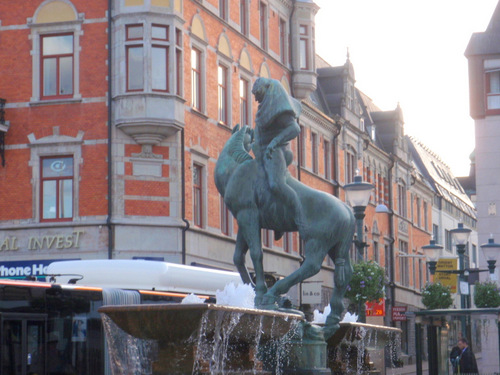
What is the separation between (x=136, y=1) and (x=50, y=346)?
50.4 ft

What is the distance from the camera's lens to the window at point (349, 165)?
55844 millimetres

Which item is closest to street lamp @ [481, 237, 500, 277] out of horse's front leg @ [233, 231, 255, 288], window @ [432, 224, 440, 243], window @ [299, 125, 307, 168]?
window @ [299, 125, 307, 168]

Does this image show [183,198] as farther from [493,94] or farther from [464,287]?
[493,94]

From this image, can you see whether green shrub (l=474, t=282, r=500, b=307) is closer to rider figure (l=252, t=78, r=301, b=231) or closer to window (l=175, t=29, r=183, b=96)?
window (l=175, t=29, r=183, b=96)

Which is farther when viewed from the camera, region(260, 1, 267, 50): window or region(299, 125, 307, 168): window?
region(299, 125, 307, 168): window

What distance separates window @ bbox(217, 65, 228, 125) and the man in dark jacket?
22.8 m

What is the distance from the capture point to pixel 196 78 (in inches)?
1426

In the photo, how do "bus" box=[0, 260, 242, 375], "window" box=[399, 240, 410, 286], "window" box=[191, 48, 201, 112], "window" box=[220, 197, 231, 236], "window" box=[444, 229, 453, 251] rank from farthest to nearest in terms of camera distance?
1. "window" box=[444, 229, 453, 251]
2. "window" box=[399, 240, 410, 286]
3. "window" box=[220, 197, 231, 236]
4. "window" box=[191, 48, 201, 112]
5. "bus" box=[0, 260, 242, 375]

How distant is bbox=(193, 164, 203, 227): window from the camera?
3538 centimetres

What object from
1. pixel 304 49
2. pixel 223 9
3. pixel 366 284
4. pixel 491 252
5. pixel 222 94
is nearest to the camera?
pixel 366 284

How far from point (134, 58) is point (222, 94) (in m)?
6.42

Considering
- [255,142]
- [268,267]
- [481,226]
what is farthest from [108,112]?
[481,226]

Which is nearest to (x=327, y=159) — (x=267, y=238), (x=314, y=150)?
(x=314, y=150)

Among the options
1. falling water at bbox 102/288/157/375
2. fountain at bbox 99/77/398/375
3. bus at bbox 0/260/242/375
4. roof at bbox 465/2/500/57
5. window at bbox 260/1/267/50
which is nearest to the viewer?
falling water at bbox 102/288/157/375
